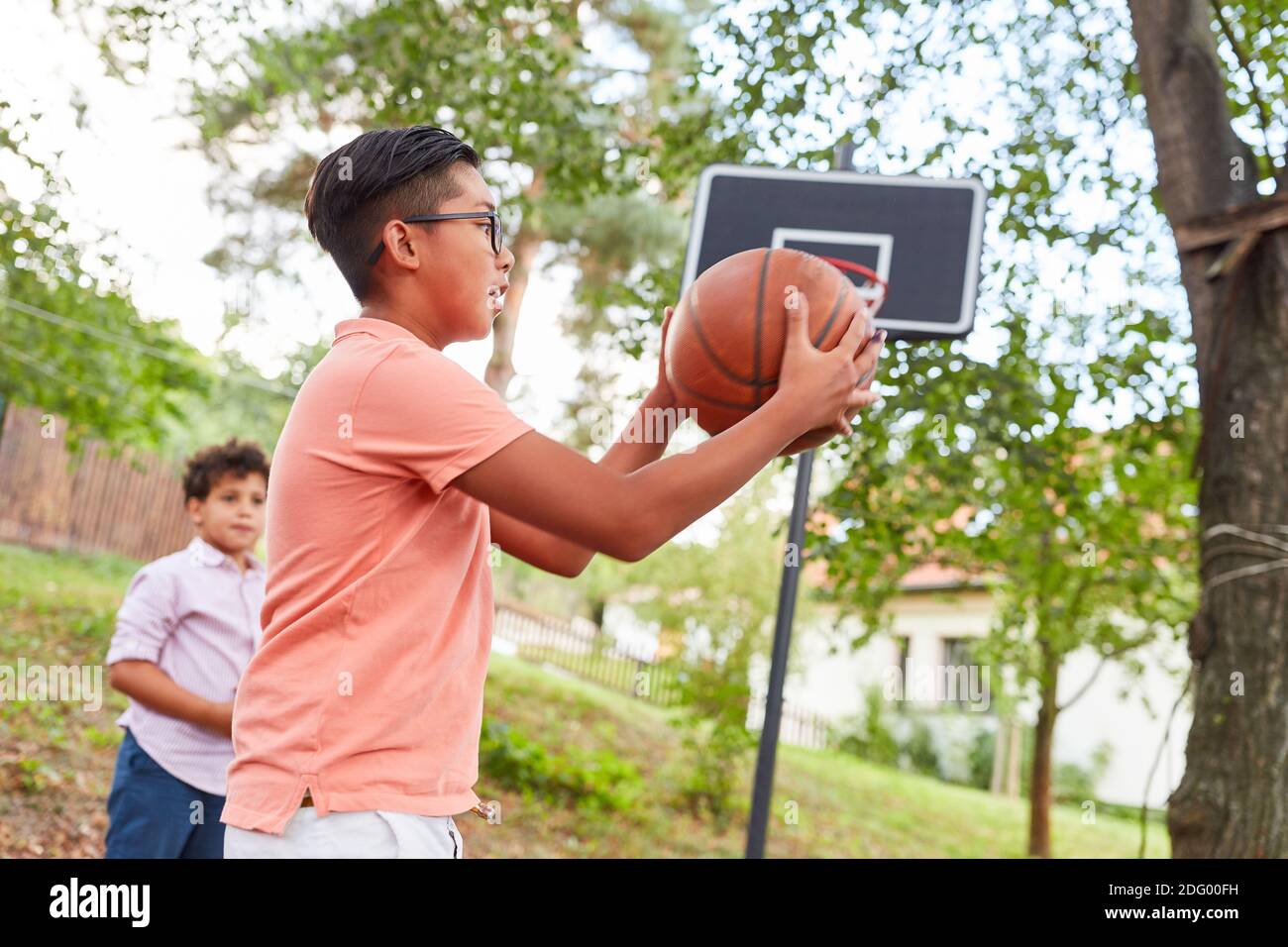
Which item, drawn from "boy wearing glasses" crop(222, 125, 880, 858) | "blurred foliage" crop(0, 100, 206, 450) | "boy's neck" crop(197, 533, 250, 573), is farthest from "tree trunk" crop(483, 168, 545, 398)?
"boy wearing glasses" crop(222, 125, 880, 858)

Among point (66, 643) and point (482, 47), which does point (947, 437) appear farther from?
point (66, 643)

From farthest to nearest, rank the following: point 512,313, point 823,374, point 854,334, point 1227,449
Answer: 1. point 512,313
2. point 1227,449
3. point 854,334
4. point 823,374

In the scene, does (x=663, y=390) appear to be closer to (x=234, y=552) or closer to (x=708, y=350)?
(x=708, y=350)

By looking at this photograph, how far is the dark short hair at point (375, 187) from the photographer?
1.91 metres

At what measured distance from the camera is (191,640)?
3615mm

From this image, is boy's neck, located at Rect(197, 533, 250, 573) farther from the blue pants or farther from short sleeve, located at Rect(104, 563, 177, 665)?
the blue pants

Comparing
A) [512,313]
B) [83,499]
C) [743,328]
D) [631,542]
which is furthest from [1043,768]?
[83,499]

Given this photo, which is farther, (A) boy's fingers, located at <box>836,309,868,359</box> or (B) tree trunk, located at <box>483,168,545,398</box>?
(B) tree trunk, located at <box>483,168,545,398</box>

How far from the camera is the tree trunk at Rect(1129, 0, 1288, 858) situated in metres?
4.82

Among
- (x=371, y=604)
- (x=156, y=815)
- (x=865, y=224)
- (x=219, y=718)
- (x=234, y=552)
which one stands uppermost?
(x=865, y=224)

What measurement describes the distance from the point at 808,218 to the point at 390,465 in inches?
169

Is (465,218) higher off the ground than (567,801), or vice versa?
(465,218)

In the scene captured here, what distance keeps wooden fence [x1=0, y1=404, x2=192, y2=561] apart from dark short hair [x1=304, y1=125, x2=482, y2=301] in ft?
46.1

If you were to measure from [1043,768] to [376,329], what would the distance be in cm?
1076
